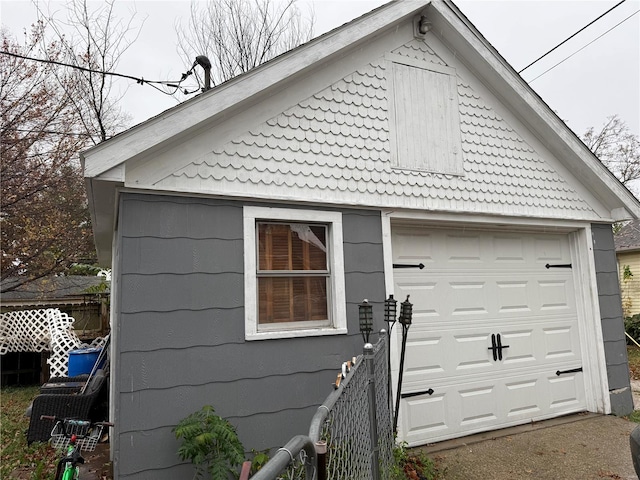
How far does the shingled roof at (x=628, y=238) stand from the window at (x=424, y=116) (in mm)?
11692

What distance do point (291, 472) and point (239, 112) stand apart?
11.1 ft

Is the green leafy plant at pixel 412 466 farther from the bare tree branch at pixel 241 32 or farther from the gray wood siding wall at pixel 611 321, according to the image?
the bare tree branch at pixel 241 32

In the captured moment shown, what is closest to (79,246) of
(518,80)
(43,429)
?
(43,429)

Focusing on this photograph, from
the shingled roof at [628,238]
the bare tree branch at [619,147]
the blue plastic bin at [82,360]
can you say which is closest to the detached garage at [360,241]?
the blue plastic bin at [82,360]

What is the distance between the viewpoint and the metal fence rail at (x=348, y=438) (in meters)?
1.26

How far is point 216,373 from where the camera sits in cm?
366

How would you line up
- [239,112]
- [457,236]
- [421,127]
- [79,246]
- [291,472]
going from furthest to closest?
[79,246]
[457,236]
[421,127]
[239,112]
[291,472]

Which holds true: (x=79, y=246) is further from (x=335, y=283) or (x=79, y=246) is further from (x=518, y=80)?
(x=518, y=80)

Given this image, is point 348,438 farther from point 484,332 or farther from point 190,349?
point 484,332

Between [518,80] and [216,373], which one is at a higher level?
[518,80]

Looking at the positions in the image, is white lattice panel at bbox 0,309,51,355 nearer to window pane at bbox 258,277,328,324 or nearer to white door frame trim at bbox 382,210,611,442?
window pane at bbox 258,277,328,324

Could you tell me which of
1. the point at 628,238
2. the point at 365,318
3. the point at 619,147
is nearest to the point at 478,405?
the point at 365,318

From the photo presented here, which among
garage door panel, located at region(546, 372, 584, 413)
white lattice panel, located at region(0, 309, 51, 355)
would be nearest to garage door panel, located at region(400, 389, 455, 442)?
garage door panel, located at region(546, 372, 584, 413)

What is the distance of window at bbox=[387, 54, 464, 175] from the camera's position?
484cm
